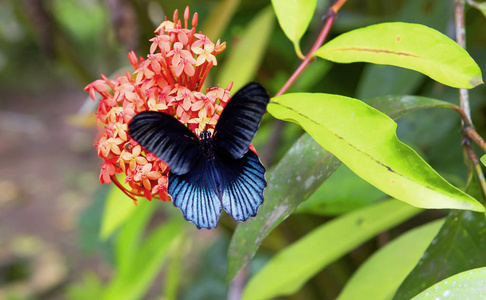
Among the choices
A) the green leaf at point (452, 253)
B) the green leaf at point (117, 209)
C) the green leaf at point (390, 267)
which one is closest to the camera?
the green leaf at point (452, 253)

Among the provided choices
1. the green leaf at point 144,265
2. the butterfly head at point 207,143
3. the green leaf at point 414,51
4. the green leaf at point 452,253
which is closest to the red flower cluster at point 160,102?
the butterfly head at point 207,143

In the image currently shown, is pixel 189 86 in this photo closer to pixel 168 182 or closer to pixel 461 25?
pixel 168 182

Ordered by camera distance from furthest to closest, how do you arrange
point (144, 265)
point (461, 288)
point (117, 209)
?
point (144, 265), point (117, 209), point (461, 288)

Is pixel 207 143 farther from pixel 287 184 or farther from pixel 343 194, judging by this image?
pixel 343 194

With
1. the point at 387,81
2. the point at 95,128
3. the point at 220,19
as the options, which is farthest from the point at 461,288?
the point at 95,128

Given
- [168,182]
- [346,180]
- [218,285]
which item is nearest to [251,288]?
[346,180]

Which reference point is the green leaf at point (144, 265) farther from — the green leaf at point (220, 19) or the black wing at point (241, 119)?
the black wing at point (241, 119)

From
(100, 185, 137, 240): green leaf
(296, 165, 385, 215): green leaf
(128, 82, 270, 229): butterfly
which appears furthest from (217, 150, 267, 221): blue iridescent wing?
(100, 185, 137, 240): green leaf
